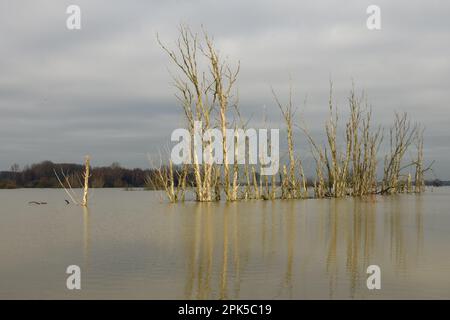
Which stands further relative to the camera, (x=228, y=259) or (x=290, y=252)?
(x=290, y=252)

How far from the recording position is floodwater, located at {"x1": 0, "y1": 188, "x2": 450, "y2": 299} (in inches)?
189

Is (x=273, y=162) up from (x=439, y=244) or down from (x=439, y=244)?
Result: up

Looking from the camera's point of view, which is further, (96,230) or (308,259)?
(96,230)

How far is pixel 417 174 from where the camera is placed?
98.5 ft

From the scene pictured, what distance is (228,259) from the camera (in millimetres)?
6520

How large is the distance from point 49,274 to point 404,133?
965 inches

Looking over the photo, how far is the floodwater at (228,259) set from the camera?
481cm

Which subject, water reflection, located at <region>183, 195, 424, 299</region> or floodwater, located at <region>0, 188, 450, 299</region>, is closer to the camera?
floodwater, located at <region>0, 188, 450, 299</region>

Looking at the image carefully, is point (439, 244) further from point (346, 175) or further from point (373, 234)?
point (346, 175)

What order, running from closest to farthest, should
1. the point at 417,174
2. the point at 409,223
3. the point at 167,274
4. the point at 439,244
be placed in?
the point at 167,274 → the point at 439,244 → the point at 409,223 → the point at 417,174

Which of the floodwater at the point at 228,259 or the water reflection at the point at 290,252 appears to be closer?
the floodwater at the point at 228,259
